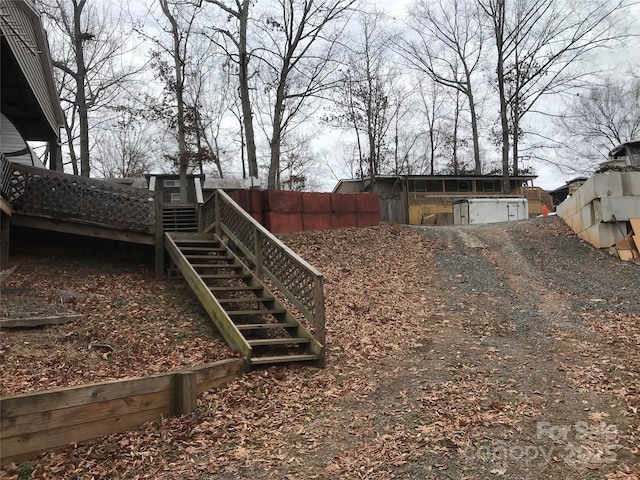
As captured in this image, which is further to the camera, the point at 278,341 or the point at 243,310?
the point at 243,310

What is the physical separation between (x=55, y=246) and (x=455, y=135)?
34.6 metres

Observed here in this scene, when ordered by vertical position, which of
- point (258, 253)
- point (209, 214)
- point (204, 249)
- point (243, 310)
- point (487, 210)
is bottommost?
point (243, 310)

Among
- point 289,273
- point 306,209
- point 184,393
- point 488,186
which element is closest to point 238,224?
point 289,273

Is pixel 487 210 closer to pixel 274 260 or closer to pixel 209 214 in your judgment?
pixel 209 214

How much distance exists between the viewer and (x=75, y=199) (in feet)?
28.4

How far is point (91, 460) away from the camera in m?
3.56

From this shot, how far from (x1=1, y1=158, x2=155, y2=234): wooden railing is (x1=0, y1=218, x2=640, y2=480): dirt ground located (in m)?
0.95

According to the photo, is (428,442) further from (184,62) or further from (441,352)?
(184,62)

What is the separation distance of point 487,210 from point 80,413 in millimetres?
24514

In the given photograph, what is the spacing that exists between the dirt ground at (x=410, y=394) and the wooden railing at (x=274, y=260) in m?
0.77

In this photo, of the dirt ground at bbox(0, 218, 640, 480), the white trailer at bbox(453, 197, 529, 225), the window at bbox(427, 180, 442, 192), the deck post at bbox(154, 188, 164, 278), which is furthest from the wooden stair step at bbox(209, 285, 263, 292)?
the window at bbox(427, 180, 442, 192)

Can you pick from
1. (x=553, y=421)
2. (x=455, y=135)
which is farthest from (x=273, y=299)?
(x=455, y=135)

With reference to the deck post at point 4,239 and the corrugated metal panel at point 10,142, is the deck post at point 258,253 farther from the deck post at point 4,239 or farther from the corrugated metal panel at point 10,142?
the corrugated metal panel at point 10,142

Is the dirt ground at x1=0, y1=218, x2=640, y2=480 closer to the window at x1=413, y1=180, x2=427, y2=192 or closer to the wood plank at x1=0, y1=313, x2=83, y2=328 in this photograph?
the wood plank at x1=0, y1=313, x2=83, y2=328
